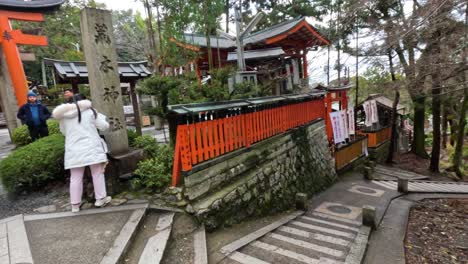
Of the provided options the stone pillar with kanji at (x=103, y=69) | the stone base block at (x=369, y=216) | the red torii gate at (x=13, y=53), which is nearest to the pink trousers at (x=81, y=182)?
the stone pillar with kanji at (x=103, y=69)

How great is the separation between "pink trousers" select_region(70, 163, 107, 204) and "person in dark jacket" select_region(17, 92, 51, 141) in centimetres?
357

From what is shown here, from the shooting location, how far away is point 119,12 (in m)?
36.0

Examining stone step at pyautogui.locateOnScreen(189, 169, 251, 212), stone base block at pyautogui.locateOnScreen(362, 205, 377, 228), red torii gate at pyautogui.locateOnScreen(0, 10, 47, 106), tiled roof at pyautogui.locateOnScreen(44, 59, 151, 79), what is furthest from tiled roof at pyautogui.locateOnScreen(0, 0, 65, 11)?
stone base block at pyautogui.locateOnScreen(362, 205, 377, 228)

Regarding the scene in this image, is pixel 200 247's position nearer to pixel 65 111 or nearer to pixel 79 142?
pixel 79 142

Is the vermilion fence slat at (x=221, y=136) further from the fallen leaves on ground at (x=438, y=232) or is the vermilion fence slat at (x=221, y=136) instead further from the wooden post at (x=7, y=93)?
the wooden post at (x=7, y=93)

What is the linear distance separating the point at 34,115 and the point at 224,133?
16.8 feet

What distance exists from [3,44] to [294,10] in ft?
59.1

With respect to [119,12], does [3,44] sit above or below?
below

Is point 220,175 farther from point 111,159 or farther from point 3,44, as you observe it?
point 3,44

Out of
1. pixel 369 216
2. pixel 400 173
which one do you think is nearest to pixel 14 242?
pixel 369 216

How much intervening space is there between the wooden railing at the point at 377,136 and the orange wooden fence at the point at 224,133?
11.4 m

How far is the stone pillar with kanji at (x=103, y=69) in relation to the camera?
4652mm

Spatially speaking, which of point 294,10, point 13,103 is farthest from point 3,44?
point 294,10

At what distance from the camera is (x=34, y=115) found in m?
6.38
